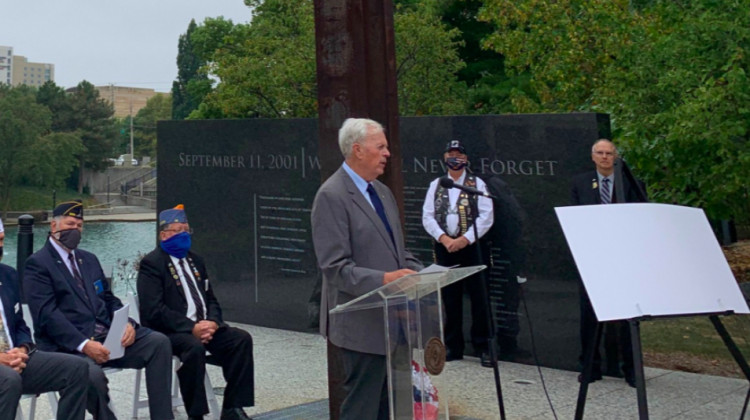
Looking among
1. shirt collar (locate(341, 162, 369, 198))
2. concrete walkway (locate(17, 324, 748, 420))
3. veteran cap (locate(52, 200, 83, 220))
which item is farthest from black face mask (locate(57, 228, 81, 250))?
shirt collar (locate(341, 162, 369, 198))

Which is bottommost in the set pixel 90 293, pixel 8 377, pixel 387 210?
pixel 8 377

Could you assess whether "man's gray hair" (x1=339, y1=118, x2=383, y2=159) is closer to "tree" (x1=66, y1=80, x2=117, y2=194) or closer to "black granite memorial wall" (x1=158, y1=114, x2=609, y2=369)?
"black granite memorial wall" (x1=158, y1=114, x2=609, y2=369)

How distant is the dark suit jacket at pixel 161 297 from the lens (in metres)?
6.66

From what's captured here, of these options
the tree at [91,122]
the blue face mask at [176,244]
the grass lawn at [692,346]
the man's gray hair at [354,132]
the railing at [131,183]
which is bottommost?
the grass lawn at [692,346]

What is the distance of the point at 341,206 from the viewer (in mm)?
4723

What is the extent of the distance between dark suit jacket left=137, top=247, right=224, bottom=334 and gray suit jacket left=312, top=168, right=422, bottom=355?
2.10 metres

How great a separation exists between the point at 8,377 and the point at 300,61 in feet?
82.9

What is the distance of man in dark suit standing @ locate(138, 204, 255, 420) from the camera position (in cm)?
650

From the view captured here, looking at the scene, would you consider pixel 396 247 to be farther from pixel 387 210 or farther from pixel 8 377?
pixel 8 377

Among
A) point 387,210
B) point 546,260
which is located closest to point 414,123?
point 546,260

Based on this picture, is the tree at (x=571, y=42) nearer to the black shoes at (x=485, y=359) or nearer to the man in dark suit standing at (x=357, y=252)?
the black shoes at (x=485, y=359)

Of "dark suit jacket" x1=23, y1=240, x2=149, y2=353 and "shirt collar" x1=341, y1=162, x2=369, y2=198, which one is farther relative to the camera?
"dark suit jacket" x1=23, y1=240, x2=149, y2=353

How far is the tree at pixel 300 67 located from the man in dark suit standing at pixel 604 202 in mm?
19163

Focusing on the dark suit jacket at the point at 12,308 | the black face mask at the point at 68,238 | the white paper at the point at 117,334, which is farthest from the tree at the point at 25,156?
the dark suit jacket at the point at 12,308
